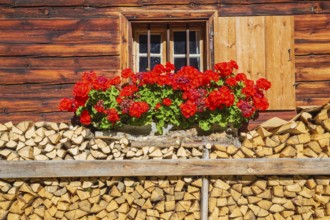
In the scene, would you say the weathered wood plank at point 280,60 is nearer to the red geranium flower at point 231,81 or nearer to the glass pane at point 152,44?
the red geranium flower at point 231,81

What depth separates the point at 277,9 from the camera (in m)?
5.79

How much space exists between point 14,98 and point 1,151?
1069 millimetres

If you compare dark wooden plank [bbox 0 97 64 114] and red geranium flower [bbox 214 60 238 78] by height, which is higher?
red geranium flower [bbox 214 60 238 78]

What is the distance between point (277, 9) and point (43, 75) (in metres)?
3.17

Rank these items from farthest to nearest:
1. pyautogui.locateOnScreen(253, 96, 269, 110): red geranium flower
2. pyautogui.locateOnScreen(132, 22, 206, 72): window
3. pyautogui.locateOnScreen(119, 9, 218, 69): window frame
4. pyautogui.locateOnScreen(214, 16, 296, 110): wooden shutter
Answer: pyautogui.locateOnScreen(132, 22, 206, 72): window
pyautogui.locateOnScreen(119, 9, 218, 69): window frame
pyautogui.locateOnScreen(214, 16, 296, 110): wooden shutter
pyautogui.locateOnScreen(253, 96, 269, 110): red geranium flower

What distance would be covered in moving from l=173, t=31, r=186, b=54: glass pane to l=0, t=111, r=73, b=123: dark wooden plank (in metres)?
1.66

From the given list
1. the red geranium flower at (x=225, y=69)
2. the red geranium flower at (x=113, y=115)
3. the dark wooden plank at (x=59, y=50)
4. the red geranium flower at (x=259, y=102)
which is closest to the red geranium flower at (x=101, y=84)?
the red geranium flower at (x=113, y=115)

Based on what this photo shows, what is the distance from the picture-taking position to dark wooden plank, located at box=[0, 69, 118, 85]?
18.8 ft

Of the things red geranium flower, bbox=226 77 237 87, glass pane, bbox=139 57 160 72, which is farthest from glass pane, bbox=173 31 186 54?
red geranium flower, bbox=226 77 237 87

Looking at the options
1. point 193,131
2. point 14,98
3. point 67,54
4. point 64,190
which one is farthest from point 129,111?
point 14,98

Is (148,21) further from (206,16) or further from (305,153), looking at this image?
(305,153)

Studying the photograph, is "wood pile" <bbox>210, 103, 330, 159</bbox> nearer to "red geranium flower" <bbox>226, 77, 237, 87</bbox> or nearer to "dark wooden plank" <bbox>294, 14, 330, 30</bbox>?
"red geranium flower" <bbox>226, 77, 237, 87</bbox>

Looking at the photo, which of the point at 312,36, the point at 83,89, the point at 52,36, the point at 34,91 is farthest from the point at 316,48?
the point at 34,91

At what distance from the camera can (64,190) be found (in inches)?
189
